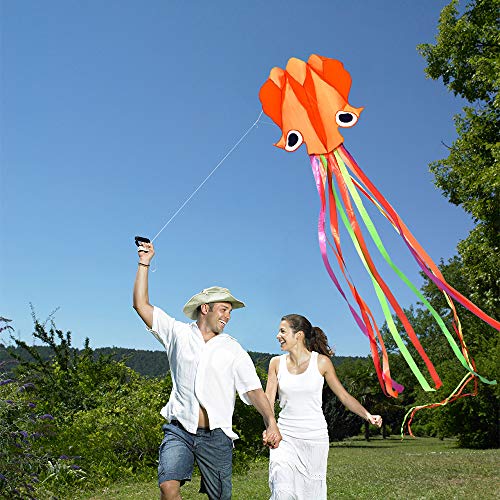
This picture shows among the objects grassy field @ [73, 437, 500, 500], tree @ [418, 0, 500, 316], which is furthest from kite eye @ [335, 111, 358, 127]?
tree @ [418, 0, 500, 316]

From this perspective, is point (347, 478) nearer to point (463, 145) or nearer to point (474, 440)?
point (463, 145)

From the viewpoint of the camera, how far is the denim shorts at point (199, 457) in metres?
4.39

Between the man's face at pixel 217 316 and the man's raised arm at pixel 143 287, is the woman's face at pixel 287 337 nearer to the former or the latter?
the man's face at pixel 217 316

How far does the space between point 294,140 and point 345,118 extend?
46 cm

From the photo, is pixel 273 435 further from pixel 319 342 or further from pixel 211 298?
pixel 319 342

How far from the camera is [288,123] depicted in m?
5.97

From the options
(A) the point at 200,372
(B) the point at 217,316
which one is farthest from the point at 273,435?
(B) the point at 217,316

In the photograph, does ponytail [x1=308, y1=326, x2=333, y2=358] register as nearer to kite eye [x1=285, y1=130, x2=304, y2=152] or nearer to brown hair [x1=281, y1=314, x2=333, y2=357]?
brown hair [x1=281, y1=314, x2=333, y2=357]

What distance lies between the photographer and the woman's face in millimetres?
6008

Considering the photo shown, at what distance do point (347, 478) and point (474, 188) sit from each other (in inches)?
310

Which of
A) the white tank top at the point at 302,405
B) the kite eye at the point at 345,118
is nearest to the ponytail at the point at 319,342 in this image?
the white tank top at the point at 302,405

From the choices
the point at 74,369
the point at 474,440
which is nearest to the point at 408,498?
the point at 74,369

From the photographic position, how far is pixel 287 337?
6.03 metres

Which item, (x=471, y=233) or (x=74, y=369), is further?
(x=471, y=233)
